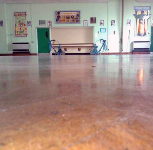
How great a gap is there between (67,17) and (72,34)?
2.94 ft

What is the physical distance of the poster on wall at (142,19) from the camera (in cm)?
961

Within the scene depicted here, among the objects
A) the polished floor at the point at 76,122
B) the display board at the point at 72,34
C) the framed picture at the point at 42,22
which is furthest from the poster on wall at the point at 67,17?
the polished floor at the point at 76,122

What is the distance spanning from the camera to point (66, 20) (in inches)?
385

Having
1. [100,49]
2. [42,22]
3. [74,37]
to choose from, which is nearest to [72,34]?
[74,37]

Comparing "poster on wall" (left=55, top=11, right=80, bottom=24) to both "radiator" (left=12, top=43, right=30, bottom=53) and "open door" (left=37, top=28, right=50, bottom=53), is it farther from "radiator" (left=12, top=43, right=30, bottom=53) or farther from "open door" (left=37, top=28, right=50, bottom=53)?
"radiator" (left=12, top=43, right=30, bottom=53)

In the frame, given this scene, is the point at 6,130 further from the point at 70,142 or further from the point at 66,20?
the point at 66,20

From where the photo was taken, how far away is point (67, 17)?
976 centimetres

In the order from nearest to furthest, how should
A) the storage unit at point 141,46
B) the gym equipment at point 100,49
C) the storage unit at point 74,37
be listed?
the gym equipment at point 100,49
the storage unit at point 141,46
the storage unit at point 74,37

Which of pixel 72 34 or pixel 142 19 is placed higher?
pixel 142 19

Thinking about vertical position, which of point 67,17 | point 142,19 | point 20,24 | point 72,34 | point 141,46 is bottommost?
point 141,46

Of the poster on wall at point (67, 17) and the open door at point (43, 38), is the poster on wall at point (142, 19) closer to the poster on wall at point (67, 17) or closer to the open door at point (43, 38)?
the poster on wall at point (67, 17)

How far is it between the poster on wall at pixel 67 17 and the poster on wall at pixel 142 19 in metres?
2.81

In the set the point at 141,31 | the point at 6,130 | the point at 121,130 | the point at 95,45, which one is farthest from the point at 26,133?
the point at 141,31

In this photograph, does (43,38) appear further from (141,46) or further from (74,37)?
(141,46)
